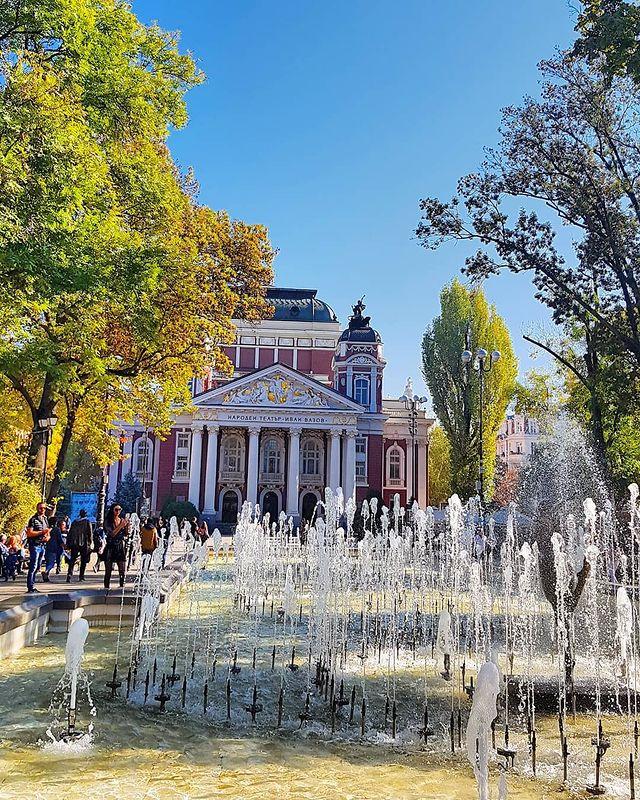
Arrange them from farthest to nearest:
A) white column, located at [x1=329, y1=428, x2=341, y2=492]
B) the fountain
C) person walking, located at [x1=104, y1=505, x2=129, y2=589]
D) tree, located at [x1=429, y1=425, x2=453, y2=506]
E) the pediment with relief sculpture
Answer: tree, located at [x1=429, y1=425, x2=453, y2=506] → white column, located at [x1=329, y1=428, x2=341, y2=492] → the pediment with relief sculpture → person walking, located at [x1=104, y1=505, x2=129, y2=589] → the fountain

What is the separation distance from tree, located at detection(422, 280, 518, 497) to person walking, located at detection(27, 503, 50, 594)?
93.0 ft

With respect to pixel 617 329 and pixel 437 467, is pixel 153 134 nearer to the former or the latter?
pixel 617 329

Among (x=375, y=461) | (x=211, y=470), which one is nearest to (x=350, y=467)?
(x=375, y=461)

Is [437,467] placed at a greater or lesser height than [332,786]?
greater

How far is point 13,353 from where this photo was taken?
12.6m

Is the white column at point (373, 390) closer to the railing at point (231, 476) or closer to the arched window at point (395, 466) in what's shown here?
the arched window at point (395, 466)

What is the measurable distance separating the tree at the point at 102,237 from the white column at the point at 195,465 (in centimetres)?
2060

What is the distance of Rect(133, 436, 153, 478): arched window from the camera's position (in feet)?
142

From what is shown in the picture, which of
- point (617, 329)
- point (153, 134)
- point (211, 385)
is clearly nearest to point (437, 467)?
point (211, 385)

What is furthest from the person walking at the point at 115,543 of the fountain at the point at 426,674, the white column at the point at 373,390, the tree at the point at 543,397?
the white column at the point at 373,390

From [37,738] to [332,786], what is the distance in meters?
2.60

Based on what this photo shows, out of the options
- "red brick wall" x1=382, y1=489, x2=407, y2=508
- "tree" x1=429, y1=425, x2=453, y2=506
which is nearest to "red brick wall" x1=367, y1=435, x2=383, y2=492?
"red brick wall" x1=382, y1=489, x2=407, y2=508

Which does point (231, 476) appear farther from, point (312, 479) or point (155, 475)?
point (312, 479)

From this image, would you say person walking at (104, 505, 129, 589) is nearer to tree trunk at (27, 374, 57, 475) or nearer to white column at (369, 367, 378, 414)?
tree trunk at (27, 374, 57, 475)
